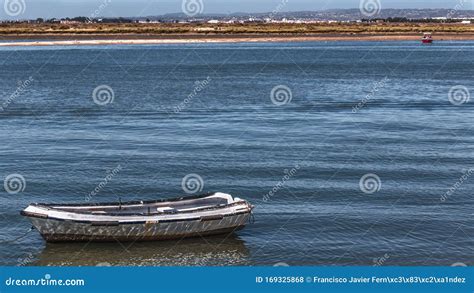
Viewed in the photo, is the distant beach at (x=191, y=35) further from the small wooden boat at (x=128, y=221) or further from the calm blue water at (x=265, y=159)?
the small wooden boat at (x=128, y=221)

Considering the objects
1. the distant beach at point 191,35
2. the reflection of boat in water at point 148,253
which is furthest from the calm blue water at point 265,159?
the distant beach at point 191,35

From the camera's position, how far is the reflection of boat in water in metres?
28.5

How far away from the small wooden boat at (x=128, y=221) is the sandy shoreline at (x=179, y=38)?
14640 cm

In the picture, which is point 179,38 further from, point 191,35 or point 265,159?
point 265,159

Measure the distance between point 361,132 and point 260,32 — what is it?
14111 cm

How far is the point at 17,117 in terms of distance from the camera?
6216cm

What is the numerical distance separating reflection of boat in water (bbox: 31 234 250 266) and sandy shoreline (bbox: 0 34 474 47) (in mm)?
147025

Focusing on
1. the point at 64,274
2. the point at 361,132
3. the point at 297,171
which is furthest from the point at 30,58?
the point at 64,274

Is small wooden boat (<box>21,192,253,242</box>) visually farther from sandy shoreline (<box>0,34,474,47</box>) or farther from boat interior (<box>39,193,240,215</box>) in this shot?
sandy shoreline (<box>0,34,474,47</box>)

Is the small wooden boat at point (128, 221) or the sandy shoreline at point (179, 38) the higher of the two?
the sandy shoreline at point (179, 38)

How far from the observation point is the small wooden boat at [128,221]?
29.4m

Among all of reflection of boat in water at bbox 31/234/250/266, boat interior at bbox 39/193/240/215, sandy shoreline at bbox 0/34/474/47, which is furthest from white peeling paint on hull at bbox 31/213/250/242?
sandy shoreline at bbox 0/34/474/47

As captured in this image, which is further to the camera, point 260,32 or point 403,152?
point 260,32

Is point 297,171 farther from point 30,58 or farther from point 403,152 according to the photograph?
point 30,58
